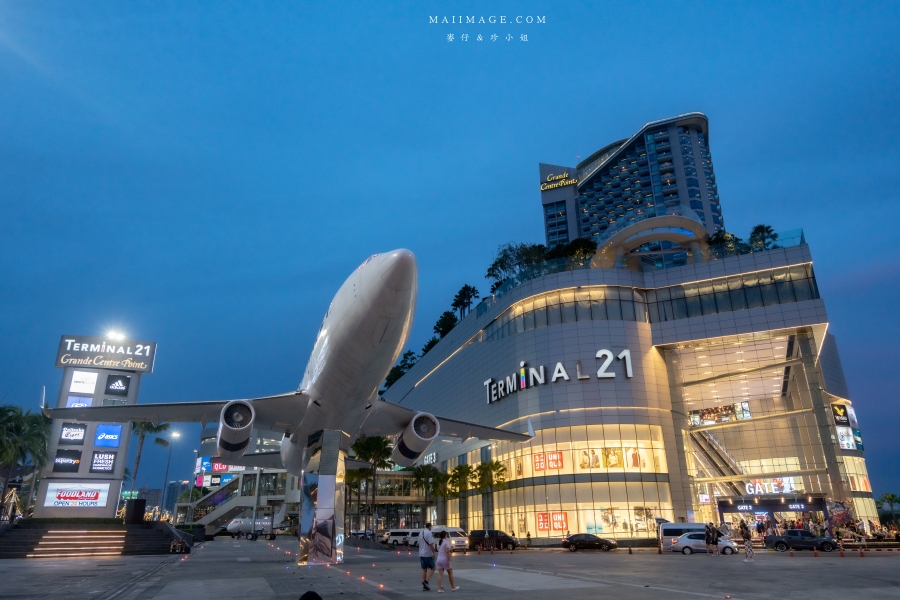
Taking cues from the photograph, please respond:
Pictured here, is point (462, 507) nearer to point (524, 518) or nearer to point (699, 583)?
point (524, 518)

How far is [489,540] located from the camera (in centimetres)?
4038

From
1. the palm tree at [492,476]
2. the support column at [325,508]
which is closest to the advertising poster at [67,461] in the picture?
the support column at [325,508]

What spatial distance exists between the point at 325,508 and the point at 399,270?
1053 centimetres

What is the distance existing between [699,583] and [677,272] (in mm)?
40338

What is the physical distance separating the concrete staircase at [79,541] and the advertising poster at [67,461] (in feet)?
17.8

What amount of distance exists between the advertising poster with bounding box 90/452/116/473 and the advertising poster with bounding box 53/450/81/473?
1.04 meters

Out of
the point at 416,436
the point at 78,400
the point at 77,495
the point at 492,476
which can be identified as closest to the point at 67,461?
the point at 77,495

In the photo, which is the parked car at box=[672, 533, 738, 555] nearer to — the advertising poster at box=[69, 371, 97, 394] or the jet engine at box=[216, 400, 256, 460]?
the jet engine at box=[216, 400, 256, 460]

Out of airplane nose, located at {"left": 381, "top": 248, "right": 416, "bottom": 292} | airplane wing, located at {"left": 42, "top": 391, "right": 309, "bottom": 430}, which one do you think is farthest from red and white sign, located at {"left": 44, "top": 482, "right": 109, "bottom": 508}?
airplane nose, located at {"left": 381, "top": 248, "right": 416, "bottom": 292}

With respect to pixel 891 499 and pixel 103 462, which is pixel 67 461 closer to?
pixel 103 462

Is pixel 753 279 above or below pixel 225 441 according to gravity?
above

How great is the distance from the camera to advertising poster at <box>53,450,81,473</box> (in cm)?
4106

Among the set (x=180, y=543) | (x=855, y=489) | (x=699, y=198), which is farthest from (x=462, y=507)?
(x=699, y=198)

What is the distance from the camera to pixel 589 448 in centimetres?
4619
